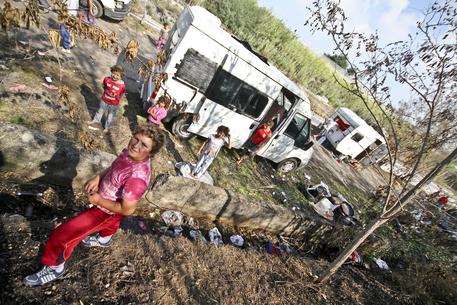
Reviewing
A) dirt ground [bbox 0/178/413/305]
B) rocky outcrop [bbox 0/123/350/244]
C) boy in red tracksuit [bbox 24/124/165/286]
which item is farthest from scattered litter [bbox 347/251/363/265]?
boy in red tracksuit [bbox 24/124/165/286]

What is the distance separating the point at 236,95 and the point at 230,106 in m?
0.32

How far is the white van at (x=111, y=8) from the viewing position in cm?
1049

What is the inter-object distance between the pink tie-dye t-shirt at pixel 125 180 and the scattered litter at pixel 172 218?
2.51m

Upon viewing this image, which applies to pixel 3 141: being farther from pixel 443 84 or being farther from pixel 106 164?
pixel 443 84

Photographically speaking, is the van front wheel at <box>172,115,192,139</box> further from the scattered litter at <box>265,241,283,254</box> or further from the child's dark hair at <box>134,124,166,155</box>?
the child's dark hair at <box>134,124,166,155</box>

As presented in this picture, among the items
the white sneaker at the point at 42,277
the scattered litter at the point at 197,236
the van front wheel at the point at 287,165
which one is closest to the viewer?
the white sneaker at the point at 42,277

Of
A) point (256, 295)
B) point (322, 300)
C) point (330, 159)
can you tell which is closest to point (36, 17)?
point (256, 295)

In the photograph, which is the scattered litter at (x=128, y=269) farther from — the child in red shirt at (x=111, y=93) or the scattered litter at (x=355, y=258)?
the scattered litter at (x=355, y=258)

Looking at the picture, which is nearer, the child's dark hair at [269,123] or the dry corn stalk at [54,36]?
the dry corn stalk at [54,36]

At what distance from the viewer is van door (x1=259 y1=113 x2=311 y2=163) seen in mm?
8445

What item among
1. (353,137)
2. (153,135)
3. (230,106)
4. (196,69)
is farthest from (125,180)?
(353,137)

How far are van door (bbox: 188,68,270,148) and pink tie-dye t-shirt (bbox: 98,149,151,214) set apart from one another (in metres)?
4.37

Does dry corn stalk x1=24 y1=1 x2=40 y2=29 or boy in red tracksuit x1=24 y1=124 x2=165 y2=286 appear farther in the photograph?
boy in red tracksuit x1=24 y1=124 x2=165 y2=286

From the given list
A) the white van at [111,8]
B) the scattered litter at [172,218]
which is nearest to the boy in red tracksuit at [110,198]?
the scattered litter at [172,218]
